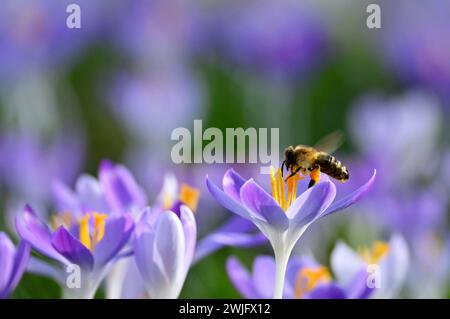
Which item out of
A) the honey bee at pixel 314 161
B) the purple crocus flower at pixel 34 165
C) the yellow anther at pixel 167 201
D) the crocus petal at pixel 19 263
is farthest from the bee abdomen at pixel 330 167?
the purple crocus flower at pixel 34 165

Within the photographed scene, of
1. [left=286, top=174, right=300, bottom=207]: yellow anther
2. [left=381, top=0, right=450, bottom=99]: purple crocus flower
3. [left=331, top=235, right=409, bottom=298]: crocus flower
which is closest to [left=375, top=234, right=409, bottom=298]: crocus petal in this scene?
[left=331, top=235, right=409, bottom=298]: crocus flower

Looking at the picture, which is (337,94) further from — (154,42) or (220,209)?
(220,209)

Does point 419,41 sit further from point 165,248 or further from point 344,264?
point 165,248

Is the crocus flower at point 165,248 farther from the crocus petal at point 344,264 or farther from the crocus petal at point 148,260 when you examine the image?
the crocus petal at point 344,264

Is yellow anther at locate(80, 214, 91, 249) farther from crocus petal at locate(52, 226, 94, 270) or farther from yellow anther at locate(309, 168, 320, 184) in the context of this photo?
yellow anther at locate(309, 168, 320, 184)

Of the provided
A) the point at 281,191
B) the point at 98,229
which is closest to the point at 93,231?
the point at 98,229

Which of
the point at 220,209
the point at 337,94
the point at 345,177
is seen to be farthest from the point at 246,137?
the point at 345,177
